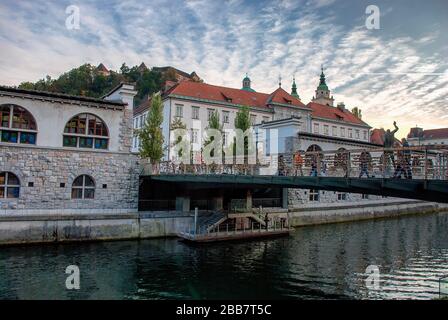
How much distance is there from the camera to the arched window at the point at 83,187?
955 inches

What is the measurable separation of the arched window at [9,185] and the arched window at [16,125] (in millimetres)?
2243

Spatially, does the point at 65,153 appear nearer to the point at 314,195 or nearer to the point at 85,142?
the point at 85,142

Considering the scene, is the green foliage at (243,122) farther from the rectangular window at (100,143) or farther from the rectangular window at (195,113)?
the rectangular window at (100,143)

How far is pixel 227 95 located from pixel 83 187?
29.0 metres

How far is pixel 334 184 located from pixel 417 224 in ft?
85.8

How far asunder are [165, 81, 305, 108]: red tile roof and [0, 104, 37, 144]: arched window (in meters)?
21.5

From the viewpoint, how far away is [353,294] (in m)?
14.3

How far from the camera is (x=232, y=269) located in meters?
17.9

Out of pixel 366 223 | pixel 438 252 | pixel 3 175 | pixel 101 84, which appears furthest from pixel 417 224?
pixel 101 84

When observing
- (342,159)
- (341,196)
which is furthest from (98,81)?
(342,159)

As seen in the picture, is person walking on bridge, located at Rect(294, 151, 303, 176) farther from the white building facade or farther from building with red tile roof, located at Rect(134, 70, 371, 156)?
building with red tile roof, located at Rect(134, 70, 371, 156)
